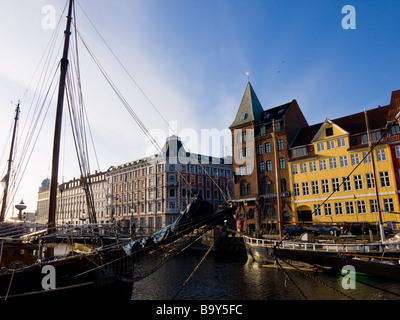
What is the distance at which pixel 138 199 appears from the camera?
2881 inches

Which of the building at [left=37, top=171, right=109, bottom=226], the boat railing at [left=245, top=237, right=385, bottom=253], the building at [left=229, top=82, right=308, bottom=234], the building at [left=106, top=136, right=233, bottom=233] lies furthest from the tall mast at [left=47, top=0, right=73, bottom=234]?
the building at [left=37, top=171, right=109, bottom=226]

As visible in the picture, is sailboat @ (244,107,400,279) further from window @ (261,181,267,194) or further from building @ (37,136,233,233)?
building @ (37,136,233,233)

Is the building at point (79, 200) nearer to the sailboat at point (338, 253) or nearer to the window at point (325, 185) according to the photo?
the window at point (325, 185)

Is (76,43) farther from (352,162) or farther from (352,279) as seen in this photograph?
(352,162)

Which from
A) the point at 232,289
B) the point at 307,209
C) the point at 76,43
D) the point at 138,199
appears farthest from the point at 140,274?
the point at 138,199

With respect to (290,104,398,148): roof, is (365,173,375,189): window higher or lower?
lower

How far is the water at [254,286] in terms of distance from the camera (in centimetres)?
1614

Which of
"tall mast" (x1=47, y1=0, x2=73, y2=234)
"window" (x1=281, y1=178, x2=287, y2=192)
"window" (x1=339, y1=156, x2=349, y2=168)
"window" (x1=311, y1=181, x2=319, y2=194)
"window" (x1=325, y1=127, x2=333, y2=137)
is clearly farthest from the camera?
"window" (x1=281, y1=178, x2=287, y2=192)

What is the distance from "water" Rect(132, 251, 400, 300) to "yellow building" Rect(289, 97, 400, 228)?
14.0 metres

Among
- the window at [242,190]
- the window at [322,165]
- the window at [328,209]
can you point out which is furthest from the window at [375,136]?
the window at [242,190]

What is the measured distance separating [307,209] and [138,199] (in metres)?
45.2

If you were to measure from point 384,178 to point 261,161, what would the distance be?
17809 mm

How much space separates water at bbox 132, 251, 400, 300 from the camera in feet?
53.0

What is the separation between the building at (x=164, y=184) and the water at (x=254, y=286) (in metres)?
39.1
